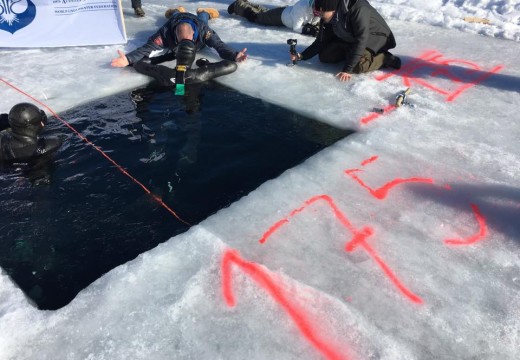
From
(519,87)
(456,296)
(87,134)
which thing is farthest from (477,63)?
(87,134)

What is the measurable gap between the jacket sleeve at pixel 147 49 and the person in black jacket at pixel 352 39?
196cm

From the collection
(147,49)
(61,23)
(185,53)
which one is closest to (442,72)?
(185,53)

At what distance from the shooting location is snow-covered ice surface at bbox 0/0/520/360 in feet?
7.88

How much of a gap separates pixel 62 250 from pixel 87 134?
1749mm

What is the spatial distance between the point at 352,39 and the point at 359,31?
0.93ft

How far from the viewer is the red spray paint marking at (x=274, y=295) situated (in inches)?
93.4

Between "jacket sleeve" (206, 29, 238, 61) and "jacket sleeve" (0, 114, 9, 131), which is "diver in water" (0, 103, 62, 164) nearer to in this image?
"jacket sleeve" (0, 114, 9, 131)

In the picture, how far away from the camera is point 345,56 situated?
224 inches

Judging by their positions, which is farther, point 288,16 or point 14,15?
point 288,16

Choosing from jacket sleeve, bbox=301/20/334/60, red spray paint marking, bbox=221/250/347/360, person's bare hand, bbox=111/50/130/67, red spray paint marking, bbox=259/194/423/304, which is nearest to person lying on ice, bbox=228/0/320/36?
jacket sleeve, bbox=301/20/334/60

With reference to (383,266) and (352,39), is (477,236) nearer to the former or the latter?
(383,266)

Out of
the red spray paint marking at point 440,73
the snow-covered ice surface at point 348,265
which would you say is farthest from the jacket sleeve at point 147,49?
the red spray paint marking at point 440,73

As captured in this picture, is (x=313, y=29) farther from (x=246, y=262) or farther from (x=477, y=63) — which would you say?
(x=246, y=262)

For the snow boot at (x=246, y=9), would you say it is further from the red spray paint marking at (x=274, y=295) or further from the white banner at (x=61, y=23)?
the red spray paint marking at (x=274, y=295)
